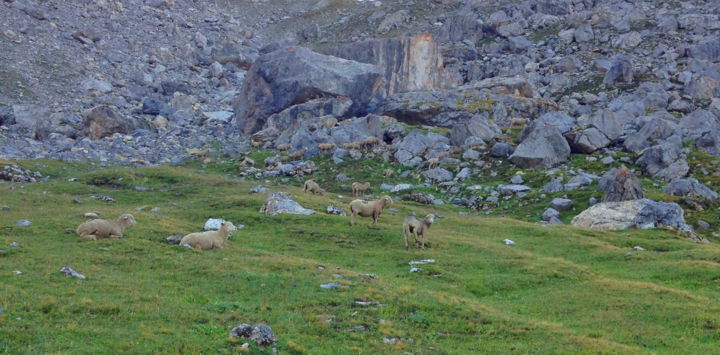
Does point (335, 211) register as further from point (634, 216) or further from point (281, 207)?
point (634, 216)

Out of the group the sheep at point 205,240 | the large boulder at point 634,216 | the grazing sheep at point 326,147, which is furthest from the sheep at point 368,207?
the grazing sheep at point 326,147

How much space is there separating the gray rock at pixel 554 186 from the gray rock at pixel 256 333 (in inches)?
1743

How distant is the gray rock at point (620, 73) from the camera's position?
4299 inches

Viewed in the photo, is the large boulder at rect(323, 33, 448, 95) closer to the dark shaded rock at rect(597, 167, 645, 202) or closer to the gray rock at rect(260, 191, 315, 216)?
the dark shaded rock at rect(597, 167, 645, 202)

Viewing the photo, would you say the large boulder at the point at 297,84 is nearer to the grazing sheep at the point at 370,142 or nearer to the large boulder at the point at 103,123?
the grazing sheep at the point at 370,142

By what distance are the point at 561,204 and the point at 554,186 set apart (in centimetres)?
495

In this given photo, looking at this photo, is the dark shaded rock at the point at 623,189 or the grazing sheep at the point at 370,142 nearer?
the dark shaded rock at the point at 623,189

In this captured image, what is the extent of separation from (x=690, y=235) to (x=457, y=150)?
3115 centimetres

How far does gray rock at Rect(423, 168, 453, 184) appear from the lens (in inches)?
2419

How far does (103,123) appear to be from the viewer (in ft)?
254

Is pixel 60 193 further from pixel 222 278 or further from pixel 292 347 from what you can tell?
pixel 292 347

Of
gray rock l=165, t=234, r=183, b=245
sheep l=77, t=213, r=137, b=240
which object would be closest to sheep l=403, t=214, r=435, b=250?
gray rock l=165, t=234, r=183, b=245

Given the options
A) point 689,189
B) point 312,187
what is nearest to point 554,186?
point 689,189

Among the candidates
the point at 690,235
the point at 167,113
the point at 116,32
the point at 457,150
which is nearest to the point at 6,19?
the point at 116,32
